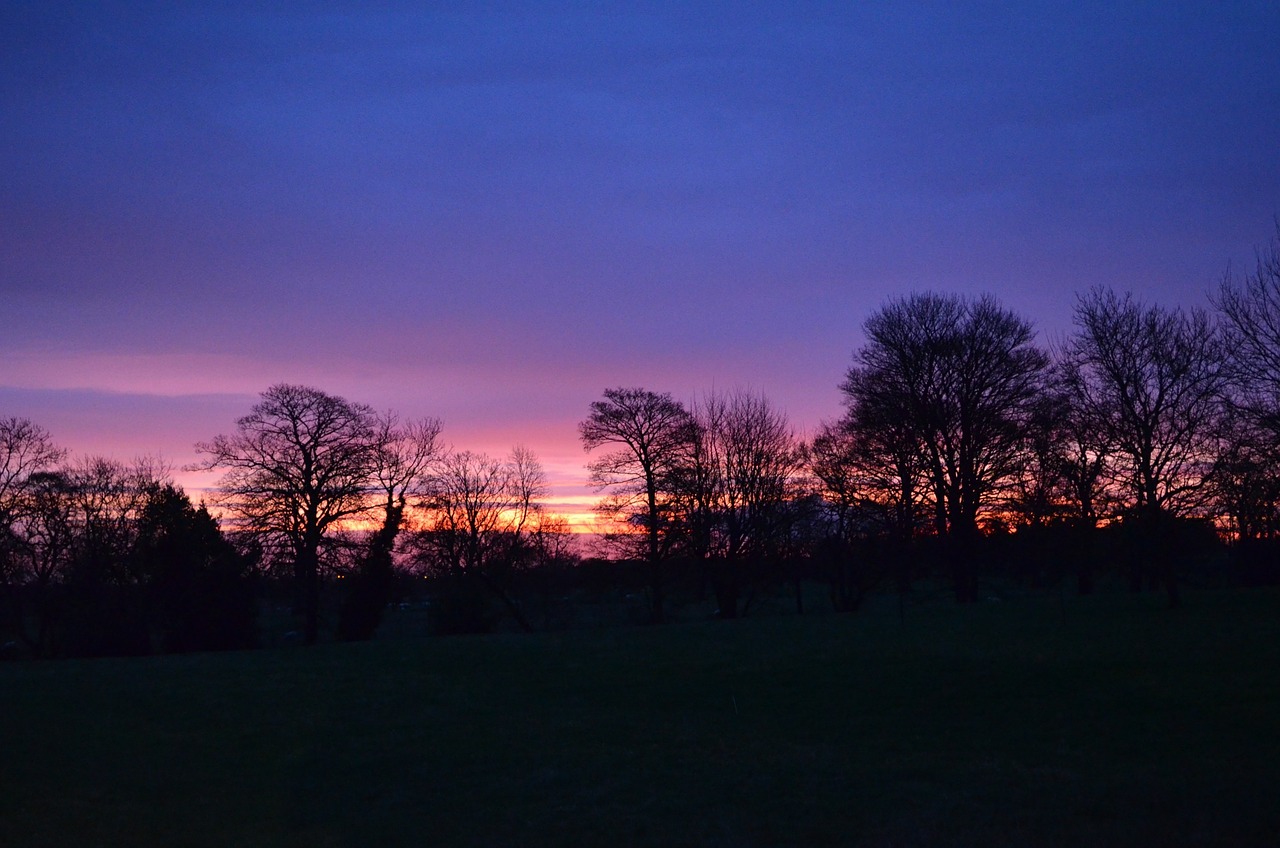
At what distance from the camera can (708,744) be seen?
573 inches

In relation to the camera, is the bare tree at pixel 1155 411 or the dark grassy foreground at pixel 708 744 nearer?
the dark grassy foreground at pixel 708 744

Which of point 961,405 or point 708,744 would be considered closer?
point 708,744

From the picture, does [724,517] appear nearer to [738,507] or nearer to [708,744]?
[738,507]

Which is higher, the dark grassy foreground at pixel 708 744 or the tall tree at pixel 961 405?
the tall tree at pixel 961 405

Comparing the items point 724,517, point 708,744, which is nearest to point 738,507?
point 724,517

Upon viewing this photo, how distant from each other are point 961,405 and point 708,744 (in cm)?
2536

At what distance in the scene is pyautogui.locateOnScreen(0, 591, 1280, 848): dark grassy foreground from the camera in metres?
9.96

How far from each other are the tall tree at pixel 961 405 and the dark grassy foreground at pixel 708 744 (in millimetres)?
10133

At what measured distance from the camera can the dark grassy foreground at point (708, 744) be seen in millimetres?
9961

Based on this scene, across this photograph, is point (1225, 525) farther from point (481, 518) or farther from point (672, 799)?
point (481, 518)

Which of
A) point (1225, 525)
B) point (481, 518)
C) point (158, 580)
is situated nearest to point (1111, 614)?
point (1225, 525)

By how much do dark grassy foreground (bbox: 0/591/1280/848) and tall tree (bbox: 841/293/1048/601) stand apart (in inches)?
399

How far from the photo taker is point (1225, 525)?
29.3 m

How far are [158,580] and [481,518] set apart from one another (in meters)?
15.5
